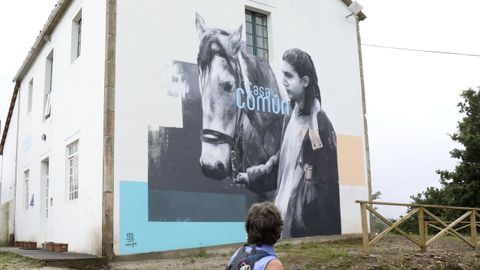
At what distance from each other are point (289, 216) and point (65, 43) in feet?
24.8

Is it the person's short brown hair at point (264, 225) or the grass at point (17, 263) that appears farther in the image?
the grass at point (17, 263)

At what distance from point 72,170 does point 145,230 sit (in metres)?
3.21

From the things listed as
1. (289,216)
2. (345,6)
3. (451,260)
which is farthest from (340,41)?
(451,260)

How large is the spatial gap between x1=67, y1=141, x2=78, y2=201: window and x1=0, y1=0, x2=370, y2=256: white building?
0.11 feet

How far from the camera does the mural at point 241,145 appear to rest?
12.0 metres

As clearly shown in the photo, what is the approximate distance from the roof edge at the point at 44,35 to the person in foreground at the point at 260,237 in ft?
41.4

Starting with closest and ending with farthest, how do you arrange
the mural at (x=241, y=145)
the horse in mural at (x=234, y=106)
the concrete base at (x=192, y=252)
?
the concrete base at (x=192, y=252), the mural at (x=241, y=145), the horse in mural at (x=234, y=106)

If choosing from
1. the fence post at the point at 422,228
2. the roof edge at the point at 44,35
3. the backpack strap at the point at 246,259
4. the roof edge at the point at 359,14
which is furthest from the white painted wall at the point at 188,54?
the backpack strap at the point at 246,259

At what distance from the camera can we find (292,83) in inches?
576

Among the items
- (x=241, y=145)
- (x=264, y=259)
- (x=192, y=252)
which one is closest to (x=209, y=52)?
(x=241, y=145)

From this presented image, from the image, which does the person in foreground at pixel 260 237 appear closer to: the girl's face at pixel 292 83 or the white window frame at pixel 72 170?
the white window frame at pixel 72 170

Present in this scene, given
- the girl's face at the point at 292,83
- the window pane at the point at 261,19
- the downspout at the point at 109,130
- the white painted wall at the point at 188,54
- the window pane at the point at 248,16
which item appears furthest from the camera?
the window pane at the point at 261,19

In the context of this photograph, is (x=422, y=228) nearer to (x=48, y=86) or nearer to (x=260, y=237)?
(x=260, y=237)

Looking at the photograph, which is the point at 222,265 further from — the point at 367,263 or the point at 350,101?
the point at 350,101
